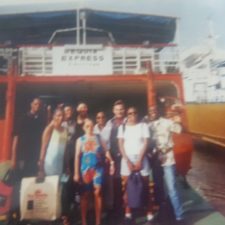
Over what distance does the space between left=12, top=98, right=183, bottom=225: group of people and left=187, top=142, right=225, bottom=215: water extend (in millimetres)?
72

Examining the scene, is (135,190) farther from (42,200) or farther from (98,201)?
(42,200)

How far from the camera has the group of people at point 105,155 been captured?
3.34 ft

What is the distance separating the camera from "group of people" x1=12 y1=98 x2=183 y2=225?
1.02 meters

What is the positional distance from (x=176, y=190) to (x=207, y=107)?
0.98 feet

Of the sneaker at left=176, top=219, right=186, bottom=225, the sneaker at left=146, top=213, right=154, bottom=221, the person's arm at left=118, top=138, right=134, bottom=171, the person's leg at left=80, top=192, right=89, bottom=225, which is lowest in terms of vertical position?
the sneaker at left=176, top=219, right=186, bottom=225

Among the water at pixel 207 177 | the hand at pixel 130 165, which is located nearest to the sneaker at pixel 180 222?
the water at pixel 207 177

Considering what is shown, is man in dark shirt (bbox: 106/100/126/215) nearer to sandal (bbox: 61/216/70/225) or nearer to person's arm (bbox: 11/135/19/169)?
sandal (bbox: 61/216/70/225)

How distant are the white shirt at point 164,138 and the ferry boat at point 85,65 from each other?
0.08 feet

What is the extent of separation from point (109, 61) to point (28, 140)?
0.38 m

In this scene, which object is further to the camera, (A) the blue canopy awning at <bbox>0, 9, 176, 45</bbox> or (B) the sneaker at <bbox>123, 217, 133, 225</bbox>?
(A) the blue canopy awning at <bbox>0, 9, 176, 45</bbox>

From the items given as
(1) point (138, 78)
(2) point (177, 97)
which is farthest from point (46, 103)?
(2) point (177, 97)

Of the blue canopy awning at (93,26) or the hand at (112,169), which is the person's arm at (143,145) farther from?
the blue canopy awning at (93,26)

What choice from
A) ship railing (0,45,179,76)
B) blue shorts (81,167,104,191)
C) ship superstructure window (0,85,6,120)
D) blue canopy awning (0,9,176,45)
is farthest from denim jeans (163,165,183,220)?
ship superstructure window (0,85,6,120)

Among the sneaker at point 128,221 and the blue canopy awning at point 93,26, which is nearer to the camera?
the sneaker at point 128,221
